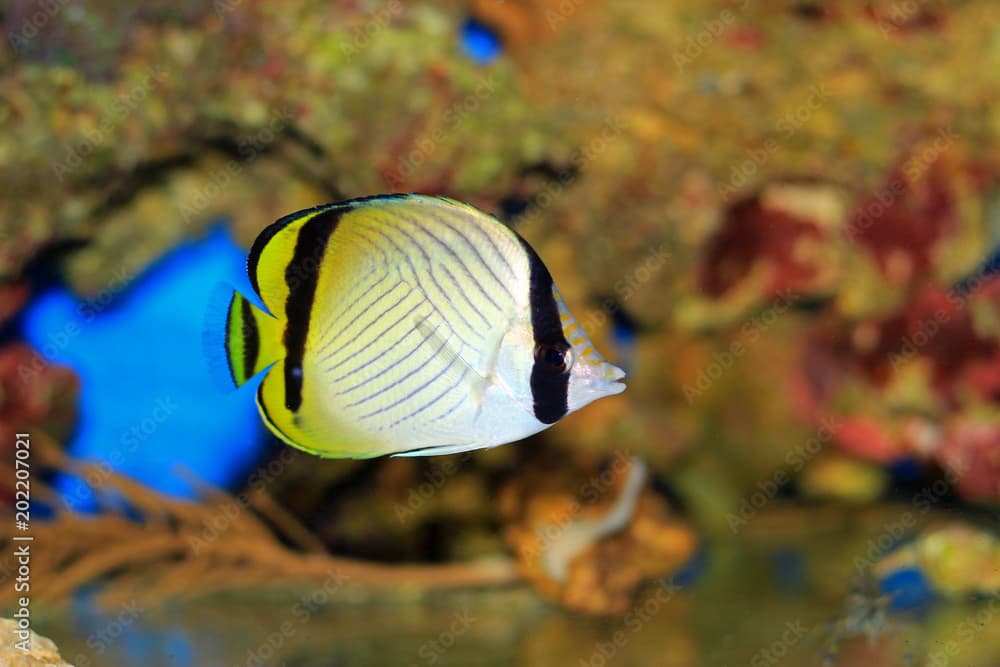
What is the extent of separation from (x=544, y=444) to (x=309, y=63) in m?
1.80

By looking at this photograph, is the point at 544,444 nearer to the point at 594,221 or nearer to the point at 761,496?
the point at 594,221

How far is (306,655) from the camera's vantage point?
232 centimetres

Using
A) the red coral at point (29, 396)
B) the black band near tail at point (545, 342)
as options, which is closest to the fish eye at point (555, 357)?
the black band near tail at point (545, 342)

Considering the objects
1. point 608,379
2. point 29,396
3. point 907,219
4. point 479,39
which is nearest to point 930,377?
point 907,219

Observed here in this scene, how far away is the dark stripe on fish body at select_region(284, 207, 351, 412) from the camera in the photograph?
44.6 inches

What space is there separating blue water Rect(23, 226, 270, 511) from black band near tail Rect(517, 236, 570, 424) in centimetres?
259

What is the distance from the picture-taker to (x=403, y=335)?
1.14m

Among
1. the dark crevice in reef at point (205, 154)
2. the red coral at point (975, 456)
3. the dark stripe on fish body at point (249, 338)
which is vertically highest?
the dark stripe on fish body at point (249, 338)

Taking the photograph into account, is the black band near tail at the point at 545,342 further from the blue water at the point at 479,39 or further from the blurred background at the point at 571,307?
the blue water at the point at 479,39

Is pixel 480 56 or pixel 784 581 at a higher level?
pixel 480 56

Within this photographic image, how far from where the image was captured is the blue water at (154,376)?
141 inches

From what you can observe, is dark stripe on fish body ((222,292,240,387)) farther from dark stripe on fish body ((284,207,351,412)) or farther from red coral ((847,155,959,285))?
red coral ((847,155,959,285))

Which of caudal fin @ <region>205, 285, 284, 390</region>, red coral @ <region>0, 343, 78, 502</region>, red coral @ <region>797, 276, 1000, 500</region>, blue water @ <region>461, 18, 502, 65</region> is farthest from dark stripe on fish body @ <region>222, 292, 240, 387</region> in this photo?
red coral @ <region>797, 276, 1000, 500</region>

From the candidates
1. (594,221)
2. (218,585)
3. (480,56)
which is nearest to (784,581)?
(594,221)
